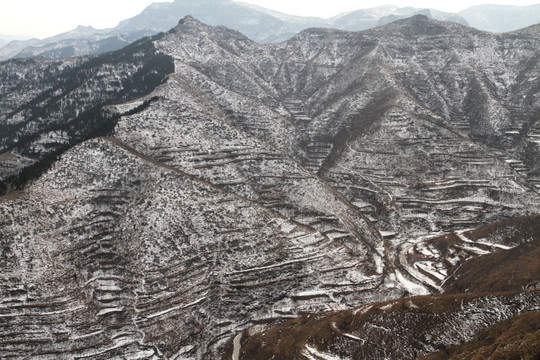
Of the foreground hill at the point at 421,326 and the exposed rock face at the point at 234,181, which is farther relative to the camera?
the exposed rock face at the point at 234,181

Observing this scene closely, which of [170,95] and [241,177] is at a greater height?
[170,95]

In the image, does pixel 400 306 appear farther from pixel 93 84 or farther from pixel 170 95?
pixel 93 84

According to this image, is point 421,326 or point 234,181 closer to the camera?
point 421,326

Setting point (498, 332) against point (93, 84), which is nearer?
point (498, 332)

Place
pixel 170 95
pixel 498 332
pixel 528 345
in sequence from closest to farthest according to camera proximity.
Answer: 1. pixel 528 345
2. pixel 498 332
3. pixel 170 95

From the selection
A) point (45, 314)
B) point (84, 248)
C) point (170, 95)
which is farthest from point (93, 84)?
point (45, 314)

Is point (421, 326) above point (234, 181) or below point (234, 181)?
below

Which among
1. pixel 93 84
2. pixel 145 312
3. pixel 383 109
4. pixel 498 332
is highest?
pixel 93 84

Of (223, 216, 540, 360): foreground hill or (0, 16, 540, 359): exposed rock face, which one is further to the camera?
(0, 16, 540, 359): exposed rock face
